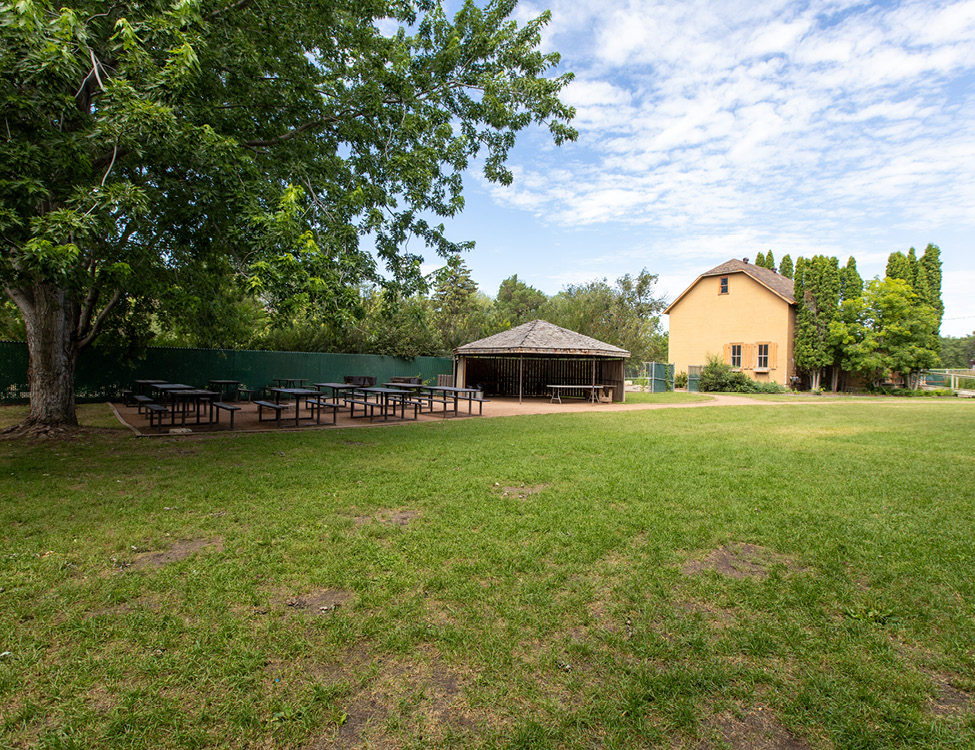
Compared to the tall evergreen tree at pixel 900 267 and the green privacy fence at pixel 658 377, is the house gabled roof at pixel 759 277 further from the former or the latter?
the green privacy fence at pixel 658 377

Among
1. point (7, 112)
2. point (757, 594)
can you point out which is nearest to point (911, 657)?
point (757, 594)

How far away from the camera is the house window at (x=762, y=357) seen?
2738cm

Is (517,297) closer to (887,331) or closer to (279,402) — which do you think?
(887,331)

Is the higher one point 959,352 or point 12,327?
point 959,352

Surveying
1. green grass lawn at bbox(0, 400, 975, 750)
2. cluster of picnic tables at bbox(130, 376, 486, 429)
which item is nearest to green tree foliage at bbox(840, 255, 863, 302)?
cluster of picnic tables at bbox(130, 376, 486, 429)

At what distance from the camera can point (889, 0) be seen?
32.5ft

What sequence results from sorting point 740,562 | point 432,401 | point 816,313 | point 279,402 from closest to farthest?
point 740,562 < point 279,402 < point 432,401 < point 816,313

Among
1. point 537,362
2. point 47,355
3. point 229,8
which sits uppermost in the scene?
point 229,8

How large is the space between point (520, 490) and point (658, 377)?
23.2m

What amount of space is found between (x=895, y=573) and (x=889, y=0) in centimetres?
1246

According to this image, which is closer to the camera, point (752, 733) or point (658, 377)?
point (752, 733)

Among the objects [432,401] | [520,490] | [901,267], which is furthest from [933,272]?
[520,490]

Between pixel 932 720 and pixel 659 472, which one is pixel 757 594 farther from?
pixel 659 472

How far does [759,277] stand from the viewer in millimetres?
27875
